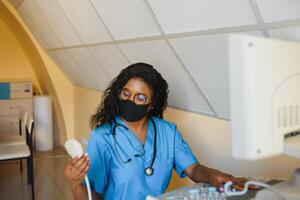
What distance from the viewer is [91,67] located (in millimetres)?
3312

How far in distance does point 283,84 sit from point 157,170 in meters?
0.89

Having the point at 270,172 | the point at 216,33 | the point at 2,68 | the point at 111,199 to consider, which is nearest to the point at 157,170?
the point at 111,199

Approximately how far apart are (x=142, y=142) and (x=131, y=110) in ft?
0.53

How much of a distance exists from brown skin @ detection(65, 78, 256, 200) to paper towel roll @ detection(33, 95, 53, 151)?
10.6 feet

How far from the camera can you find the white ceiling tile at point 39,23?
3.52 metres

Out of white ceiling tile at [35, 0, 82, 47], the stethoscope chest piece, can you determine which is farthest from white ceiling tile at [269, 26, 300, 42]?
white ceiling tile at [35, 0, 82, 47]

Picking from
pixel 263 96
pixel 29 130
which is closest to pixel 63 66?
pixel 29 130

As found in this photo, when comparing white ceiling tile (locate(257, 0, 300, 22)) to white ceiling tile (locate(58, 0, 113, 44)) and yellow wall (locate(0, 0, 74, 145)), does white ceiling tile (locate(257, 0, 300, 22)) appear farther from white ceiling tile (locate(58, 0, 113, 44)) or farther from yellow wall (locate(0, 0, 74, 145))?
yellow wall (locate(0, 0, 74, 145))

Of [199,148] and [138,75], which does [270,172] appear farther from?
[138,75]

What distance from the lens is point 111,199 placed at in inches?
61.7

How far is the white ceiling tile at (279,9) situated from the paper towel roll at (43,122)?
390 cm

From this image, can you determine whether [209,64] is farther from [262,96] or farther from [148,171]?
[262,96]

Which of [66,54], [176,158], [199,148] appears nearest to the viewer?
[176,158]

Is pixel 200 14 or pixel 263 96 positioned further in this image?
pixel 200 14
